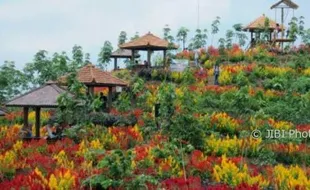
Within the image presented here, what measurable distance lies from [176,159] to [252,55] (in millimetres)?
18390

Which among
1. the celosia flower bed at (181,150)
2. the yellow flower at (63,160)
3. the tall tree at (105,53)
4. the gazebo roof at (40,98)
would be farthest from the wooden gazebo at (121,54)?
the yellow flower at (63,160)

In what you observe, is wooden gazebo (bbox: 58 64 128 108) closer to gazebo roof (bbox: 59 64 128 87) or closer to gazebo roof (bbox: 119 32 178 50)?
gazebo roof (bbox: 59 64 128 87)

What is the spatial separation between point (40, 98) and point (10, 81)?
8911mm

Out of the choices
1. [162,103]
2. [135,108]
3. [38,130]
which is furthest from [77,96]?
[135,108]

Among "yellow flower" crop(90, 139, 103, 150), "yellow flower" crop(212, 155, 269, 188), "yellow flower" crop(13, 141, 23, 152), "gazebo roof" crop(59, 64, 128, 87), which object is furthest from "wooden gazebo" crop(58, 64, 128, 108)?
"yellow flower" crop(212, 155, 269, 188)

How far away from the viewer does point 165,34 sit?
34.9 metres

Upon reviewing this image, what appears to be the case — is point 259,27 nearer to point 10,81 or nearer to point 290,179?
point 10,81

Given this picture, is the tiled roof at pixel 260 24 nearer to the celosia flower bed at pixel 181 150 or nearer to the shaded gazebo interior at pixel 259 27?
the shaded gazebo interior at pixel 259 27

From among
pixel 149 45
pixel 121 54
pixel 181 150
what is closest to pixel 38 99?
pixel 181 150

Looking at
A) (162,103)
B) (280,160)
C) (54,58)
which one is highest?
(54,58)

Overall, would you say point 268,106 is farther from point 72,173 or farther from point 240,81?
point 72,173

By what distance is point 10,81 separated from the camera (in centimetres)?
2503

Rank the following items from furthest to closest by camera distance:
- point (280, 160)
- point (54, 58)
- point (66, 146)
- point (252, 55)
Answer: point (252, 55) → point (54, 58) → point (66, 146) → point (280, 160)

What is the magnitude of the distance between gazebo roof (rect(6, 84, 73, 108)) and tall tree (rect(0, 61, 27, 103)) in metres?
7.11
